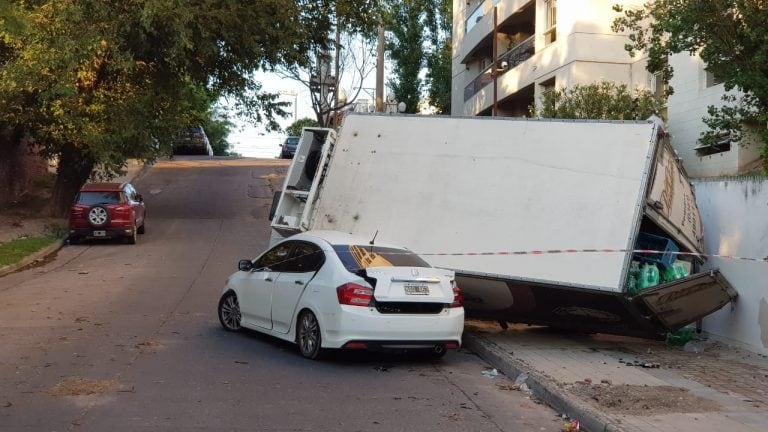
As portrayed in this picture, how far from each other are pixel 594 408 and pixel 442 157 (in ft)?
15.9

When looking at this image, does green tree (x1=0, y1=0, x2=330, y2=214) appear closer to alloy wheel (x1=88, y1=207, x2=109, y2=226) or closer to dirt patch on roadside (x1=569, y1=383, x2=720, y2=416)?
alloy wheel (x1=88, y1=207, x2=109, y2=226)

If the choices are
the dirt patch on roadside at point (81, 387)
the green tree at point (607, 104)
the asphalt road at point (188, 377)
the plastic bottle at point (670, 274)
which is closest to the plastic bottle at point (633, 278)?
the plastic bottle at point (670, 274)

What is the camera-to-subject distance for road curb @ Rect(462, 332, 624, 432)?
649 cm

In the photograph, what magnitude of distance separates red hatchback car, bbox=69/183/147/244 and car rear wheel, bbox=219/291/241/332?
37.7ft

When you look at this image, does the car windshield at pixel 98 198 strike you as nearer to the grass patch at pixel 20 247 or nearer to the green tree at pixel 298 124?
the grass patch at pixel 20 247

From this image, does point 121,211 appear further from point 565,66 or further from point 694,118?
point 694,118

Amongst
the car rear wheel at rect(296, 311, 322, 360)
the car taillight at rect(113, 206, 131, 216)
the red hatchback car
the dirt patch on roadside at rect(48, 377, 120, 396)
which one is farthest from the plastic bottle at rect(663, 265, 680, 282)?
the car taillight at rect(113, 206, 131, 216)

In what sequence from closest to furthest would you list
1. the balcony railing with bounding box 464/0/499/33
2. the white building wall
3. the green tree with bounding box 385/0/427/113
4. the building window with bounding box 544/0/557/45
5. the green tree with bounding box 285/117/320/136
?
the white building wall → the building window with bounding box 544/0/557/45 → the balcony railing with bounding box 464/0/499/33 → the green tree with bounding box 385/0/427/113 → the green tree with bounding box 285/117/320/136

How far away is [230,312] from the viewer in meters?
10.8

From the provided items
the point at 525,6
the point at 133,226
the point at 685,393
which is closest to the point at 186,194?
the point at 133,226

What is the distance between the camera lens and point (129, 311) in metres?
12.0

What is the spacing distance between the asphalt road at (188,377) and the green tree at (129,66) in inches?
287

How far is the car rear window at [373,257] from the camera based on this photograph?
8997 millimetres

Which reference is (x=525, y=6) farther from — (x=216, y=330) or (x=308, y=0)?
(x=216, y=330)
